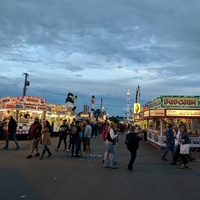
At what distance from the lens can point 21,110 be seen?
22.0 metres

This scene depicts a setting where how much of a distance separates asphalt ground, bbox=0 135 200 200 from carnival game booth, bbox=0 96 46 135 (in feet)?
35.9

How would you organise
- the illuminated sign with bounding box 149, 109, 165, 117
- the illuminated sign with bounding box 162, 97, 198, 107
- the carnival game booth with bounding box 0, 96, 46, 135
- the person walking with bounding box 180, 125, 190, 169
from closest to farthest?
the person walking with bounding box 180, 125, 190, 169 → the illuminated sign with bounding box 149, 109, 165, 117 → the illuminated sign with bounding box 162, 97, 198, 107 → the carnival game booth with bounding box 0, 96, 46, 135

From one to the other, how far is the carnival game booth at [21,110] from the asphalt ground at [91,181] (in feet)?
35.9

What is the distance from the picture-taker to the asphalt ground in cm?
614

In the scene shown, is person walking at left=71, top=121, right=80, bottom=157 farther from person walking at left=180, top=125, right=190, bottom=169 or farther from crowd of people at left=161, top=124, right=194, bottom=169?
person walking at left=180, top=125, right=190, bottom=169

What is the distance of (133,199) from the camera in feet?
19.3

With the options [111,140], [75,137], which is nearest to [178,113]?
[75,137]

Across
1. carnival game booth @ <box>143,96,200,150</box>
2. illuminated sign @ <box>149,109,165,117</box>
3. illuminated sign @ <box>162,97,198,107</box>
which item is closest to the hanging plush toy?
illuminated sign @ <box>149,109,165,117</box>

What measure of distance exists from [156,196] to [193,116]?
12086mm

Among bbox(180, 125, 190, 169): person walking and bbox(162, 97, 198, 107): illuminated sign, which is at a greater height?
bbox(162, 97, 198, 107): illuminated sign

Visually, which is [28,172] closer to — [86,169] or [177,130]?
[86,169]

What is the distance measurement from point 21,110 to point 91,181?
1584cm

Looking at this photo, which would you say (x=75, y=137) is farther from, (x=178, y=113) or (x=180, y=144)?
(x=178, y=113)

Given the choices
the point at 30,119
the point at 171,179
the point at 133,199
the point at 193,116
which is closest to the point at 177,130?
the point at 171,179
